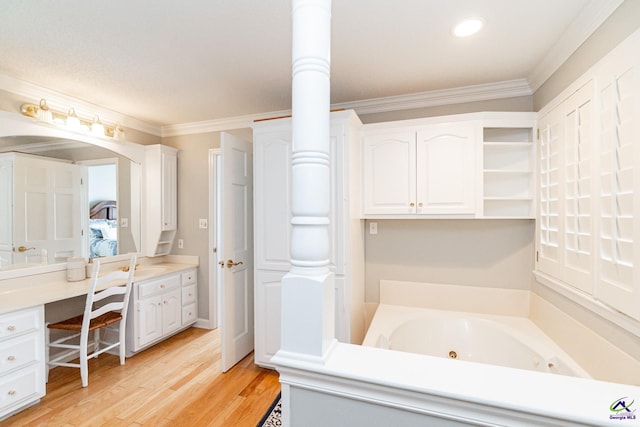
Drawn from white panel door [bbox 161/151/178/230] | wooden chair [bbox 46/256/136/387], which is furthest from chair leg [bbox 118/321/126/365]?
white panel door [bbox 161/151/178/230]

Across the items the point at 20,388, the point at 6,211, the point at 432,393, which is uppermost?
the point at 6,211

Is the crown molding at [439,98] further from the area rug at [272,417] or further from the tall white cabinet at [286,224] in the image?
the area rug at [272,417]

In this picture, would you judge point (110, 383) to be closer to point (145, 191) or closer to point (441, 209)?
point (145, 191)

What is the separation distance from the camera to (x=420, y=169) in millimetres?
2344

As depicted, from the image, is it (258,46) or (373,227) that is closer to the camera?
(258,46)

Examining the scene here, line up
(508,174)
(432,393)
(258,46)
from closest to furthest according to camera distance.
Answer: (432,393), (258,46), (508,174)

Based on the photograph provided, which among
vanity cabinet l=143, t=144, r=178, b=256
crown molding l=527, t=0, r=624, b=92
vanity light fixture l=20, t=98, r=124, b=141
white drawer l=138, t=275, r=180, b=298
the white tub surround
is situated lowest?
white drawer l=138, t=275, r=180, b=298

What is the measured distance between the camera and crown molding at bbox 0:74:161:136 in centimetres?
233

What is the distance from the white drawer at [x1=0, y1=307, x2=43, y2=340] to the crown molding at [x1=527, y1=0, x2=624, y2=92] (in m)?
3.78

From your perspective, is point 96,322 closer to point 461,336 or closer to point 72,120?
point 72,120

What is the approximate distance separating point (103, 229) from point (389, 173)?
2820mm

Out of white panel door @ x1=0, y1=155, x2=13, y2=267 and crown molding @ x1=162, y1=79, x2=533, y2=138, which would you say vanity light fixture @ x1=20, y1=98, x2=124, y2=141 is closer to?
white panel door @ x1=0, y1=155, x2=13, y2=267

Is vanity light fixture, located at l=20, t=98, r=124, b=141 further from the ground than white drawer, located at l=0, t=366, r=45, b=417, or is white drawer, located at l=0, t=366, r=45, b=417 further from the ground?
vanity light fixture, located at l=20, t=98, r=124, b=141

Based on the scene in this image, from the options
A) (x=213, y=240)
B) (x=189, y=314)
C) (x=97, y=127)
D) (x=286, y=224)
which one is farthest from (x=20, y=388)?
(x=97, y=127)
